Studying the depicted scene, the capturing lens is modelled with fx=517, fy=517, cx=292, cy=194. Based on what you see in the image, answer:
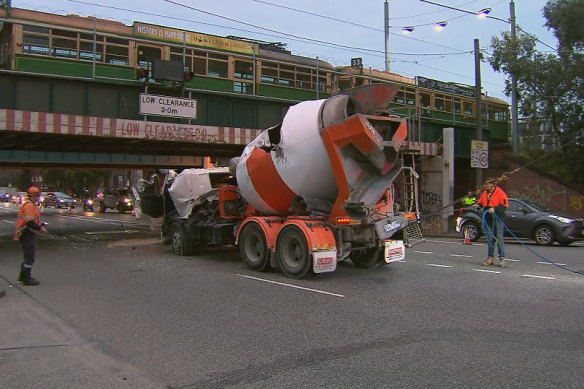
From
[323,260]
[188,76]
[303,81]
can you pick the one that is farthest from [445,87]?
[323,260]

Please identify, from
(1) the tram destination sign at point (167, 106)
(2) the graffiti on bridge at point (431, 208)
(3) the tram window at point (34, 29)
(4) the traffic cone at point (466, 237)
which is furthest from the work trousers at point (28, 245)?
(2) the graffiti on bridge at point (431, 208)

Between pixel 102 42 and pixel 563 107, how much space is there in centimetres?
2109

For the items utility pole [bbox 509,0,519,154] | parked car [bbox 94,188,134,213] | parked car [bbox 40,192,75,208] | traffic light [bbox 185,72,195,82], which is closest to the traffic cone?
traffic light [bbox 185,72,195,82]

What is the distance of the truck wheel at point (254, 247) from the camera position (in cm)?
1047

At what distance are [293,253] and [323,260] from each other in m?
0.95

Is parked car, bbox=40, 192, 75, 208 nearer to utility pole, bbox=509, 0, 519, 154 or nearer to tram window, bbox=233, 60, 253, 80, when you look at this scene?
tram window, bbox=233, 60, 253, 80

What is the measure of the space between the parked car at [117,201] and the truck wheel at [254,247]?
30942mm

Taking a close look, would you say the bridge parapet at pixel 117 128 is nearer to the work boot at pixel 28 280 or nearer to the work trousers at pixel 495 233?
the work boot at pixel 28 280

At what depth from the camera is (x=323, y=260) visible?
9.24 meters

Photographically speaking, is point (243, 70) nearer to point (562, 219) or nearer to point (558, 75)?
point (562, 219)

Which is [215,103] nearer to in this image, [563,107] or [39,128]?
[39,128]

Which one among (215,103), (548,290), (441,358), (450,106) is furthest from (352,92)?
(450,106)

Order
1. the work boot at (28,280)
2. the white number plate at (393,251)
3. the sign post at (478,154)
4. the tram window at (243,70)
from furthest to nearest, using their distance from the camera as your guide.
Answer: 1. the sign post at (478,154)
2. the tram window at (243,70)
3. the white number plate at (393,251)
4. the work boot at (28,280)

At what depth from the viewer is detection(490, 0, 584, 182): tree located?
24.1m
